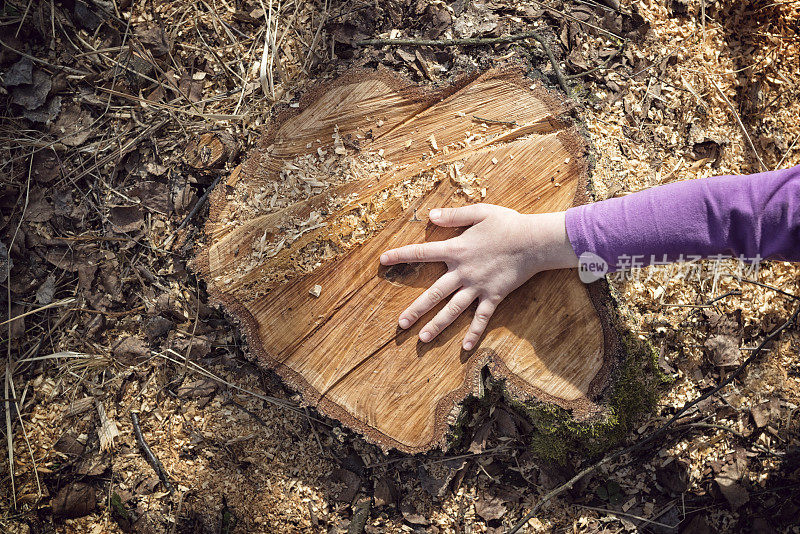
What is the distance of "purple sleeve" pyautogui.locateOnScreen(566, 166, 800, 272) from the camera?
4.93ft

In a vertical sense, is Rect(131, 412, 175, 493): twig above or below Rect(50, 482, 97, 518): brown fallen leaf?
above

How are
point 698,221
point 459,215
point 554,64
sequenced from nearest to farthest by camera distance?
point 698,221 < point 459,215 < point 554,64

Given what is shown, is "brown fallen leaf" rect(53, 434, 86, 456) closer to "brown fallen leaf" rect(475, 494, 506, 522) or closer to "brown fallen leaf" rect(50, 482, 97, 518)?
"brown fallen leaf" rect(50, 482, 97, 518)

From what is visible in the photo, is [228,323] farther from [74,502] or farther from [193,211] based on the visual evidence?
[74,502]

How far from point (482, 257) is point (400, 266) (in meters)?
0.27

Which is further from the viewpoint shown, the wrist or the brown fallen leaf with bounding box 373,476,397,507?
the brown fallen leaf with bounding box 373,476,397,507

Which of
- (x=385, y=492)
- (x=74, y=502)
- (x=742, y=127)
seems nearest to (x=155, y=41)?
(x=74, y=502)

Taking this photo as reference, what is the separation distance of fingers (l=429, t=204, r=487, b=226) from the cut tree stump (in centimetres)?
4

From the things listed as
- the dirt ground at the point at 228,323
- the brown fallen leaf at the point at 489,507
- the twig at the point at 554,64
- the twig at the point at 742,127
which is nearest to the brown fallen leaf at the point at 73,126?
the dirt ground at the point at 228,323

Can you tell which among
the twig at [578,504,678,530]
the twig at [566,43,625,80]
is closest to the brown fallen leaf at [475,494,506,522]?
the twig at [578,504,678,530]

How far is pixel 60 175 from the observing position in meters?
2.01

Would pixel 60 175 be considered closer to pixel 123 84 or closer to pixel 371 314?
pixel 123 84

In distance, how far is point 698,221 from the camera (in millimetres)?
1545

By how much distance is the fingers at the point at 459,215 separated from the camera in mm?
1641
